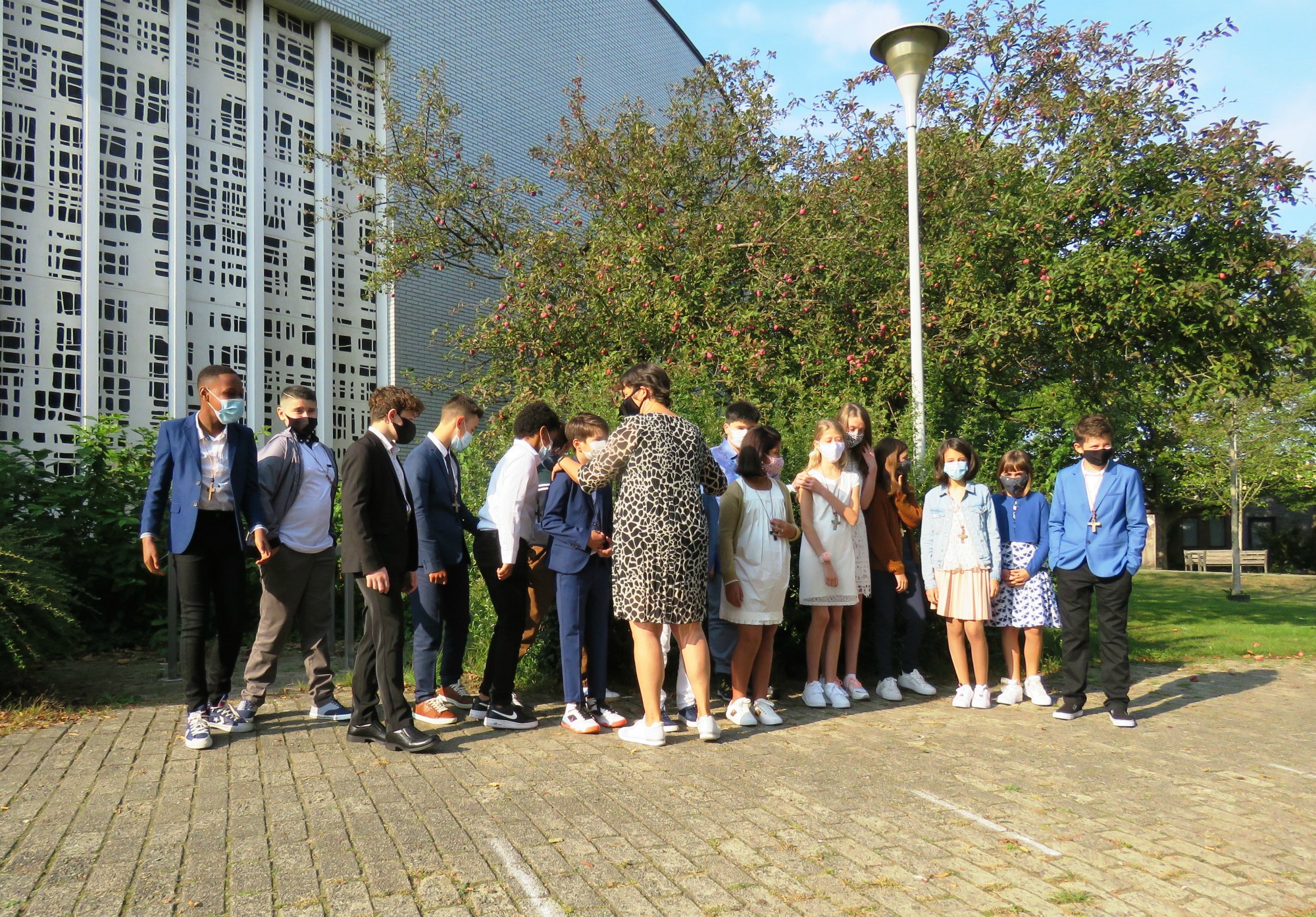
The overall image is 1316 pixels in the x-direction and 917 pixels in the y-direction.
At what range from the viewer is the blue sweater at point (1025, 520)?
23.9ft

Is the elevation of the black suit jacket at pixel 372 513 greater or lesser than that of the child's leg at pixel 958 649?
greater

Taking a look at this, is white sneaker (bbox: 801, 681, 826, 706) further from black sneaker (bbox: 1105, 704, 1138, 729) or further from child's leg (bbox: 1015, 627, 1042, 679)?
black sneaker (bbox: 1105, 704, 1138, 729)

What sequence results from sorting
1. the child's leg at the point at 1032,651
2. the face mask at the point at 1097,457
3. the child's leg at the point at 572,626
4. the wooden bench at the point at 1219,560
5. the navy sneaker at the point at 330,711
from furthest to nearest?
the wooden bench at the point at 1219,560 < the child's leg at the point at 1032,651 < the face mask at the point at 1097,457 < the navy sneaker at the point at 330,711 < the child's leg at the point at 572,626

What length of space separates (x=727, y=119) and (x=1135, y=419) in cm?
675

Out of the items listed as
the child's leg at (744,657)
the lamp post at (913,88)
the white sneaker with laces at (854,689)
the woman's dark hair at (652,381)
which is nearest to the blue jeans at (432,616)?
the woman's dark hair at (652,381)

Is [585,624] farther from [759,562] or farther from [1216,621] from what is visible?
[1216,621]

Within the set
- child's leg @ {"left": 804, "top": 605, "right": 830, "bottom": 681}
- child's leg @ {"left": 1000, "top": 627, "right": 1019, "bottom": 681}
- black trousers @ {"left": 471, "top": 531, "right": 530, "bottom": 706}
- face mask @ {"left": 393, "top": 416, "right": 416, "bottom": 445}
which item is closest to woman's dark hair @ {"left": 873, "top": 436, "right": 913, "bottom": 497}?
child's leg @ {"left": 804, "top": 605, "right": 830, "bottom": 681}

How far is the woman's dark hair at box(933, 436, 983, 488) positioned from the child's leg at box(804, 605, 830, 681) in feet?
4.31

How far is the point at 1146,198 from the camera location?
10859 millimetres

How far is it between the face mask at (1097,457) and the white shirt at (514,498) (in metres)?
3.71

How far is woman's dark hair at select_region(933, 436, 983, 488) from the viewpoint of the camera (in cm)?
711

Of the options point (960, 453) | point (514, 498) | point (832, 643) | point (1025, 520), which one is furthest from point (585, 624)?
point (1025, 520)

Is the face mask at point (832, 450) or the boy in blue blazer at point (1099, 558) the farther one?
the face mask at point (832, 450)

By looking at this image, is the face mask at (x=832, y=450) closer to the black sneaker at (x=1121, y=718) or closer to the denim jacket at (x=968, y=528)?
the denim jacket at (x=968, y=528)
